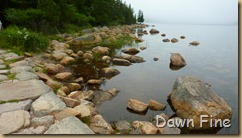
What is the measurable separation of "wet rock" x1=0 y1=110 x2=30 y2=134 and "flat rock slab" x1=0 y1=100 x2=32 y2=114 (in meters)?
0.12

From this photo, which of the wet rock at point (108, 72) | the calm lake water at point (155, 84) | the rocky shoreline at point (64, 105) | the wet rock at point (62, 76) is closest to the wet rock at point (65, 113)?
the rocky shoreline at point (64, 105)

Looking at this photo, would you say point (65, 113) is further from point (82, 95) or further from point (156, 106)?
point (156, 106)

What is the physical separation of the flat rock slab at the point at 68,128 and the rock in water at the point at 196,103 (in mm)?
2666

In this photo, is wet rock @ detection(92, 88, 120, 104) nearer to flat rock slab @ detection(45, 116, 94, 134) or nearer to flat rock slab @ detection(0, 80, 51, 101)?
flat rock slab @ detection(0, 80, 51, 101)

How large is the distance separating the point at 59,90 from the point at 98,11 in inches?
947

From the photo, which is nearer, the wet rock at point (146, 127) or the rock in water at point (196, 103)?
the wet rock at point (146, 127)

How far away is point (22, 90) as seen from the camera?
414cm

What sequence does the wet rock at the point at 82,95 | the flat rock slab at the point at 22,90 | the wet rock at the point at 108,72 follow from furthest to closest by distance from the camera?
the wet rock at the point at 108,72 → the wet rock at the point at 82,95 → the flat rock slab at the point at 22,90

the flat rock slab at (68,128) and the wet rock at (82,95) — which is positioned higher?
the flat rock slab at (68,128)

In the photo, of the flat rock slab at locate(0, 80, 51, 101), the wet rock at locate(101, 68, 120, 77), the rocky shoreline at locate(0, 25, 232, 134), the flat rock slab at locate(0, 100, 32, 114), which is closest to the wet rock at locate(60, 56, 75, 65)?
the rocky shoreline at locate(0, 25, 232, 134)

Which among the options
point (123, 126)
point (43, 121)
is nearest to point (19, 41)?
point (123, 126)

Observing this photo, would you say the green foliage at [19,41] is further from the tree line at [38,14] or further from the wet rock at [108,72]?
the tree line at [38,14]

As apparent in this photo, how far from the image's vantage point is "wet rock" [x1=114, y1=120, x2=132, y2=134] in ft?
13.6

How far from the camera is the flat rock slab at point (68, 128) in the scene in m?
2.79
